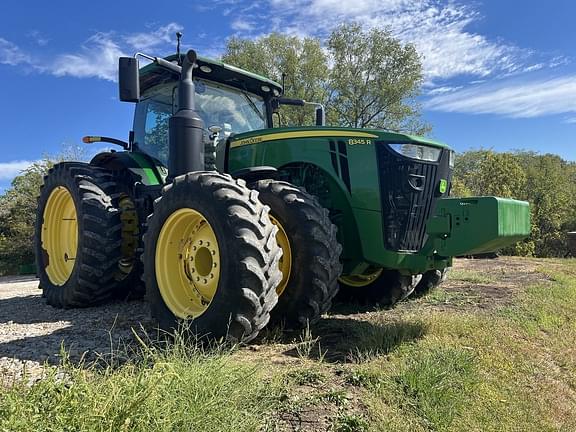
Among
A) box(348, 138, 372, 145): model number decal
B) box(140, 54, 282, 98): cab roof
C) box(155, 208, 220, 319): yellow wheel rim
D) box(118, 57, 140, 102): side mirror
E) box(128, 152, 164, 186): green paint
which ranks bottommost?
box(155, 208, 220, 319): yellow wheel rim

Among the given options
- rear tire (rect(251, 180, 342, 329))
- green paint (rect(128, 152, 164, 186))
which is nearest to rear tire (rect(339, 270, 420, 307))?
rear tire (rect(251, 180, 342, 329))

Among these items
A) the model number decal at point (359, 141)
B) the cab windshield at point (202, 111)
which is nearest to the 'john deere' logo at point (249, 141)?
the cab windshield at point (202, 111)

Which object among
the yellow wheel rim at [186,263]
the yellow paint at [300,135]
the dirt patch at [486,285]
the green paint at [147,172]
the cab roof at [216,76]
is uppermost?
the cab roof at [216,76]

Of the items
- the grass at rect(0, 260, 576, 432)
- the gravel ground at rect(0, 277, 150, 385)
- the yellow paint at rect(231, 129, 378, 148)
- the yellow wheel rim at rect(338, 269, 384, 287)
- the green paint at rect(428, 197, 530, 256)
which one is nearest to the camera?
the grass at rect(0, 260, 576, 432)

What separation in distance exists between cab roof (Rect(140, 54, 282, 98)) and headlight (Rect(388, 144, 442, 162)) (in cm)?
238

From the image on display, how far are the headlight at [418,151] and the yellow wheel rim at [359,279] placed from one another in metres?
1.42

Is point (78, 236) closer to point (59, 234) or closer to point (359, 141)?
point (59, 234)

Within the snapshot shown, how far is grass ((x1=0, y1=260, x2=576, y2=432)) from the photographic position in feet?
6.33

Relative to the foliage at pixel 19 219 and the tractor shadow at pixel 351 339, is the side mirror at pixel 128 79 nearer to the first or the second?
the tractor shadow at pixel 351 339

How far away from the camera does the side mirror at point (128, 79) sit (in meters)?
4.22

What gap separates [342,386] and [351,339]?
107 centimetres

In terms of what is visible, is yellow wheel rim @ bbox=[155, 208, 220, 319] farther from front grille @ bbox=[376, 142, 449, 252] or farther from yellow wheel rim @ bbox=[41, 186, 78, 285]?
yellow wheel rim @ bbox=[41, 186, 78, 285]

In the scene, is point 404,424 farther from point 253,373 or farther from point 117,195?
point 117,195

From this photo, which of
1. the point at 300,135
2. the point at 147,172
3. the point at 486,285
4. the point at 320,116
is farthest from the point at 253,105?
the point at 486,285
